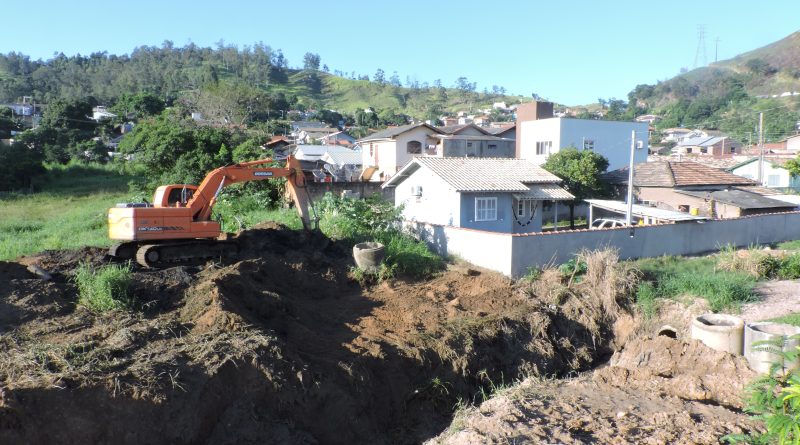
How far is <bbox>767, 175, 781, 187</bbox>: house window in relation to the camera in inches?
1372

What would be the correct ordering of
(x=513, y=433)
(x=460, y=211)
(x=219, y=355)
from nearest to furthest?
(x=513, y=433) → (x=219, y=355) → (x=460, y=211)

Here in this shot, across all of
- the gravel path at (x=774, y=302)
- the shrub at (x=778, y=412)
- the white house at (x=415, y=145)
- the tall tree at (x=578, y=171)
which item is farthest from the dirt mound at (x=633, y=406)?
the white house at (x=415, y=145)

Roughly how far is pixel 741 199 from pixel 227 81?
245 feet

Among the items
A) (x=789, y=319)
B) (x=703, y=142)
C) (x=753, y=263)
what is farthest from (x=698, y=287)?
(x=703, y=142)

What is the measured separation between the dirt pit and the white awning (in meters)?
8.25

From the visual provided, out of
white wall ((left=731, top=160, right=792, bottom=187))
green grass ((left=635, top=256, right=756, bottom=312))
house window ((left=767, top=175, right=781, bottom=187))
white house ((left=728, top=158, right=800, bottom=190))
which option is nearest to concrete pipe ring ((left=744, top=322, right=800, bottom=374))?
green grass ((left=635, top=256, right=756, bottom=312))

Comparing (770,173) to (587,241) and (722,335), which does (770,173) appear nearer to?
(587,241)

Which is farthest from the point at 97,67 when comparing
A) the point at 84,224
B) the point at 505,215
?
the point at 505,215

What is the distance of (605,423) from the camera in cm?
714

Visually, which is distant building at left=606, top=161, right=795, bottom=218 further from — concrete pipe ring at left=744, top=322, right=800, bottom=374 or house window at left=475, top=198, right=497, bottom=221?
concrete pipe ring at left=744, top=322, right=800, bottom=374

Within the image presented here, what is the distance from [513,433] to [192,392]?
13.4ft

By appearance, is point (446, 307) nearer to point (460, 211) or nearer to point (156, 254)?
point (156, 254)

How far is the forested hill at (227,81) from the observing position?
3418 inches

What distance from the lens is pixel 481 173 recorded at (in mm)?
21516
